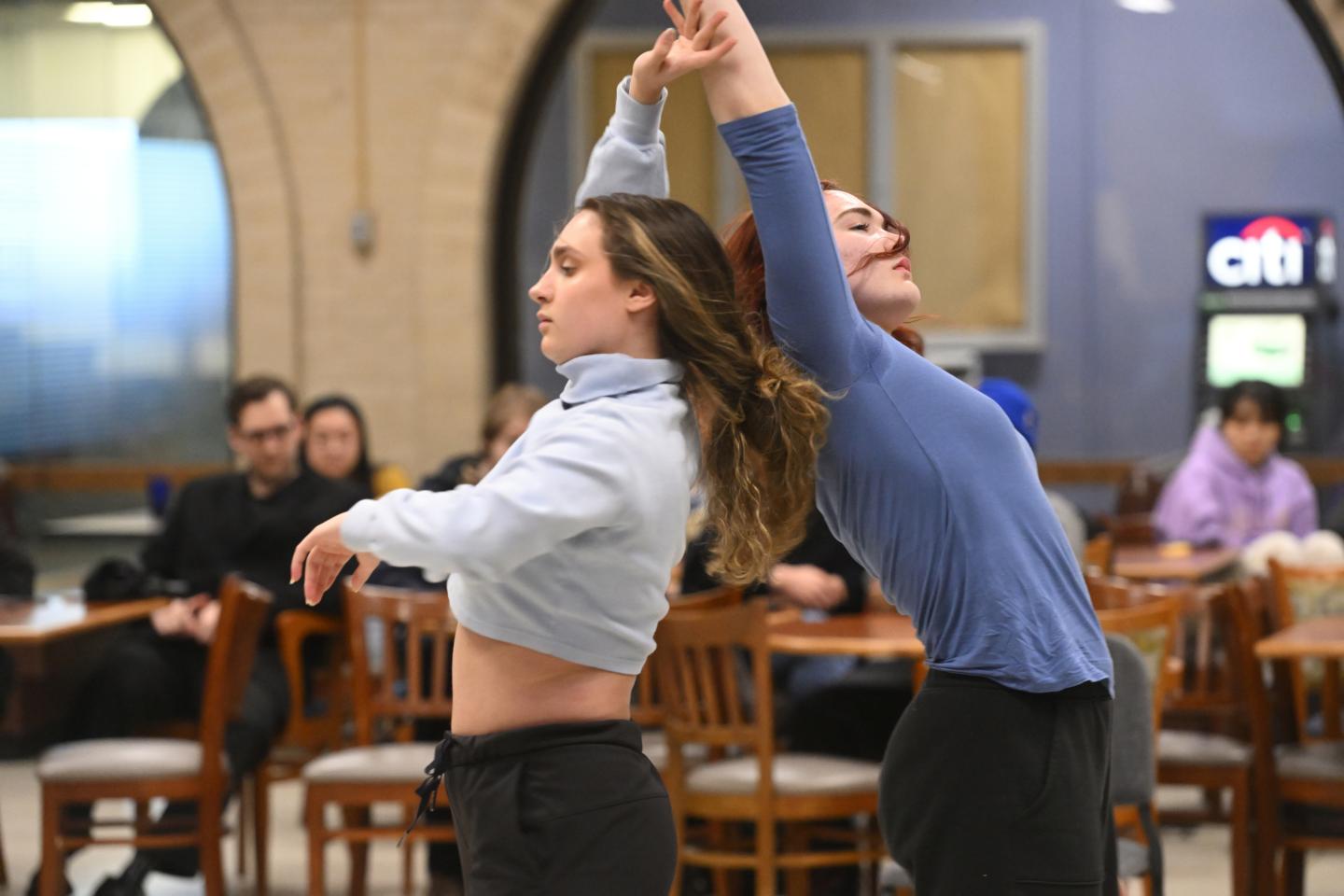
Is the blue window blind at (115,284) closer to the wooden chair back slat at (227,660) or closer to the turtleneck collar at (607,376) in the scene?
the wooden chair back slat at (227,660)

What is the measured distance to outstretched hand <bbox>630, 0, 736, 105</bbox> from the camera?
1.78m

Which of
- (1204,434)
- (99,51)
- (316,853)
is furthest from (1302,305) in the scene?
(316,853)

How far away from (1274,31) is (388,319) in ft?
19.9

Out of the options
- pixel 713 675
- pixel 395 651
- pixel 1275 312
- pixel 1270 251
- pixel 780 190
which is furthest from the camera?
pixel 1270 251

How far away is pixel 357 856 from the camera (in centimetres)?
429

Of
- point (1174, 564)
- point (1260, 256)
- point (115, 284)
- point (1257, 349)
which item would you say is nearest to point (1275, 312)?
point (1257, 349)

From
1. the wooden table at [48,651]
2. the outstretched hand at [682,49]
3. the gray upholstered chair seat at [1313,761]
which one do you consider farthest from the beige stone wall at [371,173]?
the outstretched hand at [682,49]

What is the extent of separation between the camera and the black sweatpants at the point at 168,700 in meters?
4.54

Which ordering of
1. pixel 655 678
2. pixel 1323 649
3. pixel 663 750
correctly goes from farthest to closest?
pixel 655 678, pixel 663 750, pixel 1323 649

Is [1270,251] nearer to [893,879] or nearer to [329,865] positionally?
[329,865]

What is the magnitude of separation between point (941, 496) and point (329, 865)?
386 cm

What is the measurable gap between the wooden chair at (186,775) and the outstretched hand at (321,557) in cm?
240

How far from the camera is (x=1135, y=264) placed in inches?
426

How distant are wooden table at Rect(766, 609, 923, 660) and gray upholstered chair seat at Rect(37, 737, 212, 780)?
55.1 inches
